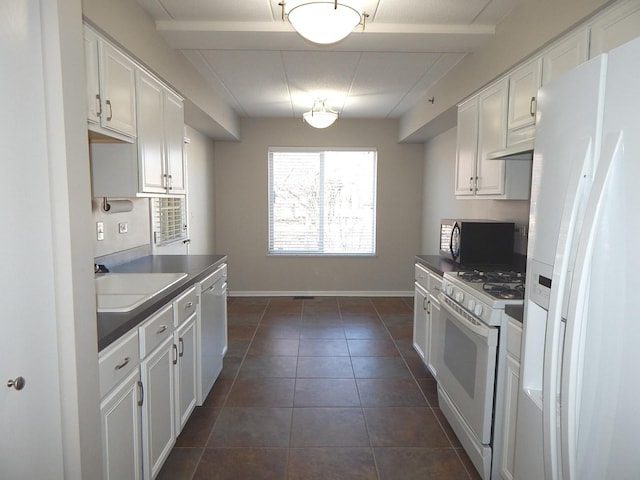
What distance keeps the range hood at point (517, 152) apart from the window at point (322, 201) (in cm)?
337

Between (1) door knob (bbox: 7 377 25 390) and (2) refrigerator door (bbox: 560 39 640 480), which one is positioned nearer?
(2) refrigerator door (bbox: 560 39 640 480)

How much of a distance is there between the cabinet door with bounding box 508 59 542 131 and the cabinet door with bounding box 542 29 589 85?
7 cm

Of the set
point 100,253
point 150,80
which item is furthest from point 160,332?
point 150,80

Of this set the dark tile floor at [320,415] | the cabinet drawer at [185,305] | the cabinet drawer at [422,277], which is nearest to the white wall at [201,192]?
the dark tile floor at [320,415]

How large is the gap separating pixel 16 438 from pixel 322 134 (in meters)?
5.24

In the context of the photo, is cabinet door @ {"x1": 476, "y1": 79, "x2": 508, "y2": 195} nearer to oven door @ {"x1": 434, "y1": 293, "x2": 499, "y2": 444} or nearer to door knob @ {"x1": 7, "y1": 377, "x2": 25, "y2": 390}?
oven door @ {"x1": 434, "y1": 293, "x2": 499, "y2": 444}

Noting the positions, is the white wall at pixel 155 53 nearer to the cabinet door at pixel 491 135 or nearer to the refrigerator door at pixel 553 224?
the refrigerator door at pixel 553 224

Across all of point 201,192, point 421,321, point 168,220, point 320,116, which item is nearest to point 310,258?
point 201,192

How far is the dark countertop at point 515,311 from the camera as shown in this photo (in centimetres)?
185

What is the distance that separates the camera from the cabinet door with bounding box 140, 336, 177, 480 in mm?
1857

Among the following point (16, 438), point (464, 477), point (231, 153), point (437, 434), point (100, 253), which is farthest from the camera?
point (231, 153)

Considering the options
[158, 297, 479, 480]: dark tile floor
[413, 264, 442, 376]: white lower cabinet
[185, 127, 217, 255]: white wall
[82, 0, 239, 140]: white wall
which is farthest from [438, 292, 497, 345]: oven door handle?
[185, 127, 217, 255]: white wall

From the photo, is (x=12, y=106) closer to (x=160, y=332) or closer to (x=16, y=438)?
(x=16, y=438)

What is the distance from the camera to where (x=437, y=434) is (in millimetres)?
2555
